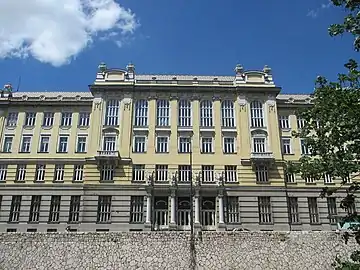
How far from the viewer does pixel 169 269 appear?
34.0 meters

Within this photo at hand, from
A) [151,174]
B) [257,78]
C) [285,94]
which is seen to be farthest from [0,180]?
[285,94]

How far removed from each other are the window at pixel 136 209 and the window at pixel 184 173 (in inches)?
215

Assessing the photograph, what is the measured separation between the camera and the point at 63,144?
174 ft

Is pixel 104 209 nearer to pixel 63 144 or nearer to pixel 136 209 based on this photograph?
pixel 136 209

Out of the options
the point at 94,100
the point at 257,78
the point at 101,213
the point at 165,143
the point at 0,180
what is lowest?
the point at 101,213

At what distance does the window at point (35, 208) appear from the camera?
4897 centimetres

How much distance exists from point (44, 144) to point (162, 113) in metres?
16.3

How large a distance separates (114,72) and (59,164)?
14515 mm

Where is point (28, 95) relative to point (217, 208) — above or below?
above

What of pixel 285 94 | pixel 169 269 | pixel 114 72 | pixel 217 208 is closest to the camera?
pixel 169 269

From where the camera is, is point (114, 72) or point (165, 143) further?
point (114, 72)

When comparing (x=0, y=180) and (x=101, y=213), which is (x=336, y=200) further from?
(x=0, y=180)

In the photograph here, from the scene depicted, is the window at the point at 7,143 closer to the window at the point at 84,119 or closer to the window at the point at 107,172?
the window at the point at 84,119

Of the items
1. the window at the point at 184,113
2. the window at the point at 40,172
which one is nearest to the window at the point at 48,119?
the window at the point at 40,172
